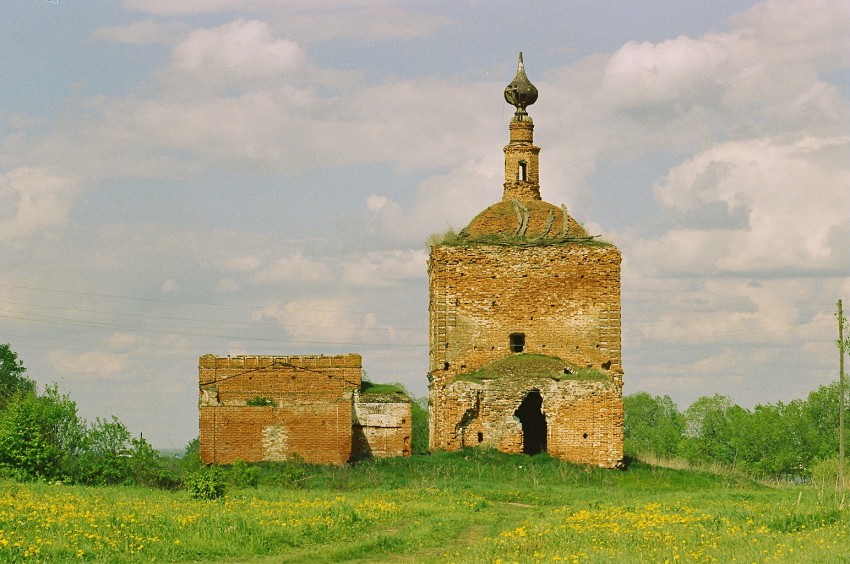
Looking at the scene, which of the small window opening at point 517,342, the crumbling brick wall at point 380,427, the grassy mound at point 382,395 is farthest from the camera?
the small window opening at point 517,342

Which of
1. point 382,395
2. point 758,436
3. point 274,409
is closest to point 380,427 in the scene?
point 382,395

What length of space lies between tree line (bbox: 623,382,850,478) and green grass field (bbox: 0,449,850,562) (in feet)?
82.6

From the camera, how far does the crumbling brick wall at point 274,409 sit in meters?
27.4

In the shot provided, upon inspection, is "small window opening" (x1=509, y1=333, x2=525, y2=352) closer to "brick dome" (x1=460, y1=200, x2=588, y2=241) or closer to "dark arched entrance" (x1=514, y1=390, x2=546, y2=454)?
"dark arched entrance" (x1=514, y1=390, x2=546, y2=454)

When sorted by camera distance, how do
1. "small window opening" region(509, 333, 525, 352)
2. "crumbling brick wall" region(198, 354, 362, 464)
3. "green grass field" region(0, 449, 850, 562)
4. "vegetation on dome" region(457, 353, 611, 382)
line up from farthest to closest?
"small window opening" region(509, 333, 525, 352), "vegetation on dome" region(457, 353, 611, 382), "crumbling brick wall" region(198, 354, 362, 464), "green grass field" region(0, 449, 850, 562)

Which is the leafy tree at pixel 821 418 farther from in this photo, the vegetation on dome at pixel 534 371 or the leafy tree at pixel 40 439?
the leafy tree at pixel 40 439

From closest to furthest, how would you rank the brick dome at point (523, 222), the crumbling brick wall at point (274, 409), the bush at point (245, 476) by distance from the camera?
the bush at point (245, 476) < the crumbling brick wall at point (274, 409) < the brick dome at point (523, 222)

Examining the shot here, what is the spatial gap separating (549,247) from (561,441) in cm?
493

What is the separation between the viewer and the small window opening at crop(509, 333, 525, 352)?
98.1ft

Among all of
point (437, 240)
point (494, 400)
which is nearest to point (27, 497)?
point (494, 400)

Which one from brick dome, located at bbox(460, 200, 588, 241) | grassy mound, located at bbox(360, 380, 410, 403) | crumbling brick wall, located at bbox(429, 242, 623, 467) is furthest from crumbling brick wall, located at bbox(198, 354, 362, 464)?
brick dome, located at bbox(460, 200, 588, 241)

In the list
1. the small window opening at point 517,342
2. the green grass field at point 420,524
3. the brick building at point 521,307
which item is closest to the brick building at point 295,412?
the brick building at point 521,307

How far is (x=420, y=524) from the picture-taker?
704 inches

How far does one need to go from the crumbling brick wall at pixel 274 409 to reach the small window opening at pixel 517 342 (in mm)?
4399
